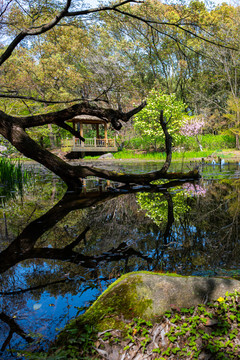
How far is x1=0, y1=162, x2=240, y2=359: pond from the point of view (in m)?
1.92

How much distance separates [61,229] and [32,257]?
108 centimetres

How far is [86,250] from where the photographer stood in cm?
316

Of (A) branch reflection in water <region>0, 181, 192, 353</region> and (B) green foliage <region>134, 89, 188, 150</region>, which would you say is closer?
(A) branch reflection in water <region>0, 181, 192, 353</region>

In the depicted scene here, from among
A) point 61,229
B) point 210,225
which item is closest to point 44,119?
point 61,229

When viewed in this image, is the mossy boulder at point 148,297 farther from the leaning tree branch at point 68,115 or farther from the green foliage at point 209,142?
the green foliage at point 209,142

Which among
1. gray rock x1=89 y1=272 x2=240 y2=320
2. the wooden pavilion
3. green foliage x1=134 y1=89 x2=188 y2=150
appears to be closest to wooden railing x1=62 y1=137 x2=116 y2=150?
the wooden pavilion

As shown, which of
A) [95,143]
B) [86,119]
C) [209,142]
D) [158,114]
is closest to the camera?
[158,114]

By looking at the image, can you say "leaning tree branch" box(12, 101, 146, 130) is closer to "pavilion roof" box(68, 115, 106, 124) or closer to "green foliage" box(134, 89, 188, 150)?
"green foliage" box(134, 89, 188, 150)

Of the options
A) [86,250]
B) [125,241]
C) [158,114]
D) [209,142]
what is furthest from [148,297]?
[209,142]

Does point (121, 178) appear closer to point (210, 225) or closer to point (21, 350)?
point (210, 225)

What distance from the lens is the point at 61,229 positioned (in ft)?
13.4

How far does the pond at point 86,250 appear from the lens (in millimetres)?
1919

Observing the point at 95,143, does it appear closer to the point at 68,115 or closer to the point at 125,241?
the point at 68,115

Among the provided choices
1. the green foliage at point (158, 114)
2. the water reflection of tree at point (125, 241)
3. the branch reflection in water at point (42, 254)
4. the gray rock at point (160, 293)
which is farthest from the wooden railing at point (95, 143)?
the gray rock at point (160, 293)
